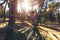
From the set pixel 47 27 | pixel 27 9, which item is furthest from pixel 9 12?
pixel 47 27

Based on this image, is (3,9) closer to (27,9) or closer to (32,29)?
(27,9)

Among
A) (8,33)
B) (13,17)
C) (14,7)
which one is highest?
(14,7)

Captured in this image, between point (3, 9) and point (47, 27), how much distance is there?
802 millimetres

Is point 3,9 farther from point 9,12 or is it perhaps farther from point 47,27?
point 47,27

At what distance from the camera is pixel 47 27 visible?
2441mm

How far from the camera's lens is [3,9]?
2.52m

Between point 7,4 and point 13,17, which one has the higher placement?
point 7,4

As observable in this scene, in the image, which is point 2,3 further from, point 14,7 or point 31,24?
point 31,24

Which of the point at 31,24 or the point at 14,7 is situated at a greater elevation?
the point at 14,7

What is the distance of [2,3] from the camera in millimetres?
2506

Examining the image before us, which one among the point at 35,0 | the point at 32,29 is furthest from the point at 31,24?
the point at 35,0

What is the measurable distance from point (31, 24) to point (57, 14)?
47 centimetres

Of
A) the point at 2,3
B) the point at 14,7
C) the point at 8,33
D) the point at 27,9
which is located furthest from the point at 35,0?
the point at 8,33

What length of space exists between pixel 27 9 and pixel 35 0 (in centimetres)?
21
